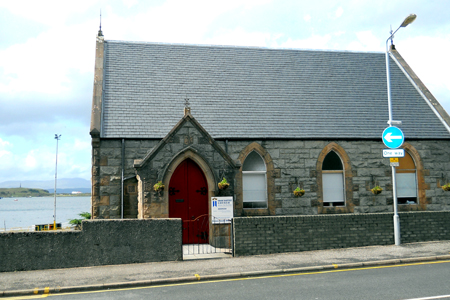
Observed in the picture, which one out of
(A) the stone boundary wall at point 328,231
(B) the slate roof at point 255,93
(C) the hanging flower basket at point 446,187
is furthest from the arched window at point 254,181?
(C) the hanging flower basket at point 446,187

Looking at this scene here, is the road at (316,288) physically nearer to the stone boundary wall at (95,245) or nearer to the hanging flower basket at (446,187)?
the stone boundary wall at (95,245)

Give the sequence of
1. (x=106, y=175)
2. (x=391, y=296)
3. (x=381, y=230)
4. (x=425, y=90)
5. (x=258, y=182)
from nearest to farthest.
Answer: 1. (x=391, y=296)
2. (x=381, y=230)
3. (x=106, y=175)
4. (x=258, y=182)
5. (x=425, y=90)

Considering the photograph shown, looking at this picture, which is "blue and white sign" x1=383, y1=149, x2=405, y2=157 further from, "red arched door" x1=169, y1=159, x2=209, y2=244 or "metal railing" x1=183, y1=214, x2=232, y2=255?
"red arched door" x1=169, y1=159, x2=209, y2=244

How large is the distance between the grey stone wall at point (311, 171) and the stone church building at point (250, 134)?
41 millimetres

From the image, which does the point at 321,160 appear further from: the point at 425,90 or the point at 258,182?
the point at 425,90

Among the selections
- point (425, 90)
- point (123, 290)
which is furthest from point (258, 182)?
point (425, 90)

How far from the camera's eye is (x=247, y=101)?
1820 cm

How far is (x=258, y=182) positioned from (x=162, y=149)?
4454mm

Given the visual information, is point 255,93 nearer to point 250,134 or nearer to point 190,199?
point 250,134

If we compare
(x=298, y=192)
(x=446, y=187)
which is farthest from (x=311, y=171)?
(x=446, y=187)

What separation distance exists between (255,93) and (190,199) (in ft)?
19.8

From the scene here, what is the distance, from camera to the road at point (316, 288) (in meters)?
7.91

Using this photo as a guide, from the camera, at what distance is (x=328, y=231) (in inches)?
520

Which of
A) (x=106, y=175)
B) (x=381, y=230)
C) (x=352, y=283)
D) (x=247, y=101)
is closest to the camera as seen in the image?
(x=352, y=283)
